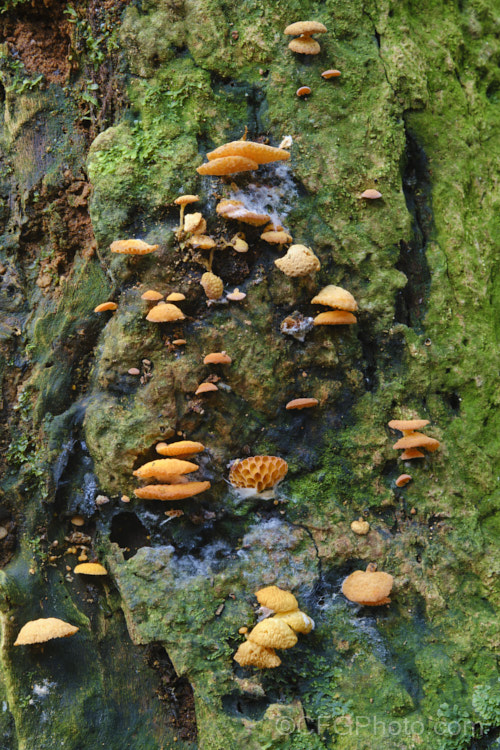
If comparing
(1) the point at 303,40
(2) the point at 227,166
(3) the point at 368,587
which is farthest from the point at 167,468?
(1) the point at 303,40

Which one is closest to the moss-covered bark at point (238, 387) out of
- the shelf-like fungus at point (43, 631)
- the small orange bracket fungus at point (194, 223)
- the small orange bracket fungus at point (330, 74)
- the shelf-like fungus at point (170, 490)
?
the small orange bracket fungus at point (330, 74)

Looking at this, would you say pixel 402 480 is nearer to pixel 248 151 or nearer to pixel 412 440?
pixel 412 440

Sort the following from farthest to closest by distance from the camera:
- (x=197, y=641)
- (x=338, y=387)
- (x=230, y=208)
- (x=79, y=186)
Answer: (x=79, y=186) → (x=338, y=387) → (x=230, y=208) → (x=197, y=641)

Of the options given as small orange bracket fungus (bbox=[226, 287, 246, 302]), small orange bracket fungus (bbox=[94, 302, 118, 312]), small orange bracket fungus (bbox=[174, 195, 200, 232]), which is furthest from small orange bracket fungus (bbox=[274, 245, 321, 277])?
small orange bracket fungus (bbox=[94, 302, 118, 312])

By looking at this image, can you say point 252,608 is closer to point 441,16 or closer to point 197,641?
point 197,641

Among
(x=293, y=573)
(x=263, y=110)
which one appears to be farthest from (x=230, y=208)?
(x=293, y=573)

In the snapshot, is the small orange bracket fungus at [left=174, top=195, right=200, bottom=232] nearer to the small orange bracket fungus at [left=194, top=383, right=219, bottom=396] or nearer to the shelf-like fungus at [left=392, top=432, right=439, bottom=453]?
the small orange bracket fungus at [left=194, top=383, right=219, bottom=396]
